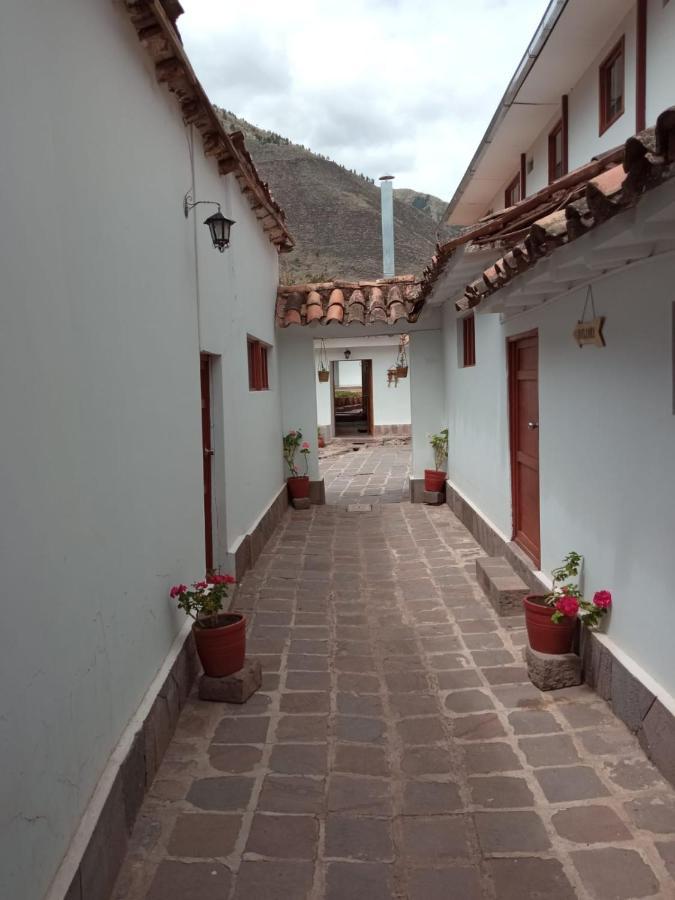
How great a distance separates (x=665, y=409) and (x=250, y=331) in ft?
19.1

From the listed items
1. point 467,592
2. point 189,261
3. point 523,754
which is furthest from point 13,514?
point 467,592

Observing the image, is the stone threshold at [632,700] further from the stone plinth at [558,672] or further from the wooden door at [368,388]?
the wooden door at [368,388]

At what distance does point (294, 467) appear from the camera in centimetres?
1156

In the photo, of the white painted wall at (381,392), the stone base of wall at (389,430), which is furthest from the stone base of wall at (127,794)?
the stone base of wall at (389,430)

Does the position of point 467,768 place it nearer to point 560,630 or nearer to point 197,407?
point 560,630

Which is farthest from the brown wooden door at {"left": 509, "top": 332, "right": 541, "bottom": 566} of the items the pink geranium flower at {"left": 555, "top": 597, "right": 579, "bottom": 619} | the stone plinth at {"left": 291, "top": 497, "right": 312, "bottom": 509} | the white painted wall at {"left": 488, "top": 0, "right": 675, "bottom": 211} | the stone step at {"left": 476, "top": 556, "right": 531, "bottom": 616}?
the stone plinth at {"left": 291, "top": 497, "right": 312, "bottom": 509}

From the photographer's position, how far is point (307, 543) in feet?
29.3

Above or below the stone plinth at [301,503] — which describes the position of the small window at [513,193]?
above

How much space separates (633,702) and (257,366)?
6722 mm

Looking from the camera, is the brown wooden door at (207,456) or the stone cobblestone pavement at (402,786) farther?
the brown wooden door at (207,456)

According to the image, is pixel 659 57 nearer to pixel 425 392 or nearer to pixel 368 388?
pixel 425 392

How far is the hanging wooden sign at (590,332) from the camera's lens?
166 inches

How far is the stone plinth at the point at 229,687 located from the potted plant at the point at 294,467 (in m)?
6.79

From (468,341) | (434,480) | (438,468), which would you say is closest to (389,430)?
(438,468)
